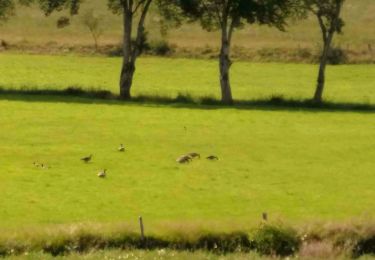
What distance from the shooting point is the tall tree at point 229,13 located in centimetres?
5788

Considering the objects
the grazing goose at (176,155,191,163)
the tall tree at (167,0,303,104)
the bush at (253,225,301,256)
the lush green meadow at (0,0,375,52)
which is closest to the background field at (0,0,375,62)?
the lush green meadow at (0,0,375,52)

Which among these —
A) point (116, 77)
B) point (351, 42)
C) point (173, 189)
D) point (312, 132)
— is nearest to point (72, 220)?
point (173, 189)

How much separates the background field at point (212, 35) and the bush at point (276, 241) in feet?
207

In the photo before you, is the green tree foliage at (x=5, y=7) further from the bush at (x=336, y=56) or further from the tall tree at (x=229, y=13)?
the bush at (x=336, y=56)

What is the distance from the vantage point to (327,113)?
5200 cm

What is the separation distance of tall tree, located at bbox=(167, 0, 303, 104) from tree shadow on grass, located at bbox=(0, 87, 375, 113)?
6.40 feet

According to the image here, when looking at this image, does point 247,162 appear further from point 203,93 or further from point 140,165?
point 203,93

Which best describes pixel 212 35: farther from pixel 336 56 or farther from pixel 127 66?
pixel 127 66

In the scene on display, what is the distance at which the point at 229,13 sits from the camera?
5900 centimetres

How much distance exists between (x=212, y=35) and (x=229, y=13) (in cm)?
4484

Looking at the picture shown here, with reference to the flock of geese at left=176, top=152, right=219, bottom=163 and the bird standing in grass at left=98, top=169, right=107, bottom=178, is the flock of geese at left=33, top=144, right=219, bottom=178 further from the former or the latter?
the bird standing in grass at left=98, top=169, right=107, bottom=178

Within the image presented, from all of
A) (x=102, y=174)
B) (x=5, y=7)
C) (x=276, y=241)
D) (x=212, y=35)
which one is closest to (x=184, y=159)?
(x=102, y=174)

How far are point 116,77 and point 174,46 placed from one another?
1698 cm

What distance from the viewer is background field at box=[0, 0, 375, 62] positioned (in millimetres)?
91438
